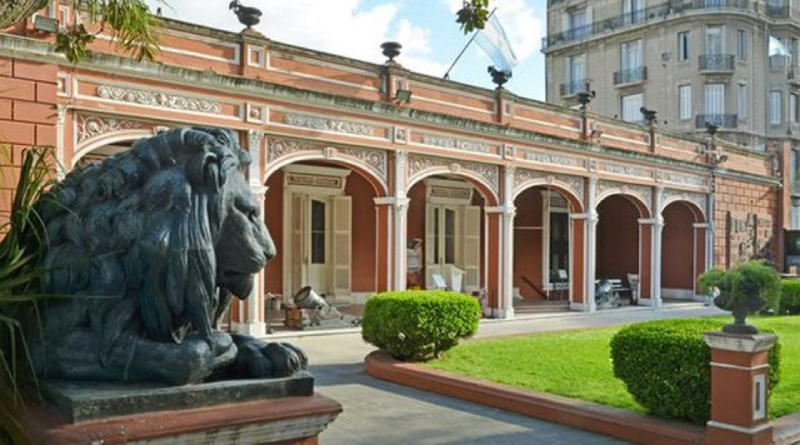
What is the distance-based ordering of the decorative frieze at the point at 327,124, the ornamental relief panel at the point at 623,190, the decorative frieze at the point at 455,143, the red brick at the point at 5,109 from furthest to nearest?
1. the ornamental relief panel at the point at 623,190
2. the decorative frieze at the point at 455,143
3. the decorative frieze at the point at 327,124
4. the red brick at the point at 5,109

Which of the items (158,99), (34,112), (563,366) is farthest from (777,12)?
(34,112)

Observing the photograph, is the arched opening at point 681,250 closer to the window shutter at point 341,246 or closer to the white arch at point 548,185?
the white arch at point 548,185

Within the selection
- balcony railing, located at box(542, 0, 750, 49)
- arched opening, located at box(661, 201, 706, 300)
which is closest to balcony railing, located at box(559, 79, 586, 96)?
balcony railing, located at box(542, 0, 750, 49)

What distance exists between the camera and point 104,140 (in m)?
Answer: 10.5

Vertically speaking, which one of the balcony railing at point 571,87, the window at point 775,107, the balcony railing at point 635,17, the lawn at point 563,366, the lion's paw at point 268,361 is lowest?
the lawn at point 563,366

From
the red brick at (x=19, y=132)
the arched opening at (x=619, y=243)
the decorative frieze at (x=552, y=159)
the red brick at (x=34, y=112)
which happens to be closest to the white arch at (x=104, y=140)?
the red brick at (x=34, y=112)

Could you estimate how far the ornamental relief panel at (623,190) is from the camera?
61.8ft

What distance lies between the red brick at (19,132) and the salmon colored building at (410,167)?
2 centimetres

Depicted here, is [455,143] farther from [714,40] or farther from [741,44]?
[741,44]

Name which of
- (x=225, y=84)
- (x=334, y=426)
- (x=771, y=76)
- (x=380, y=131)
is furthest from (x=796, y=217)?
(x=334, y=426)

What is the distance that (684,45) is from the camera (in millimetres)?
34812

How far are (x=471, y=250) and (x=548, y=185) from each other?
298 centimetres

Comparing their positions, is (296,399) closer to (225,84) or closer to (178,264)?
(178,264)

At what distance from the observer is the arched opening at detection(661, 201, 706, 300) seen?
22.6m
